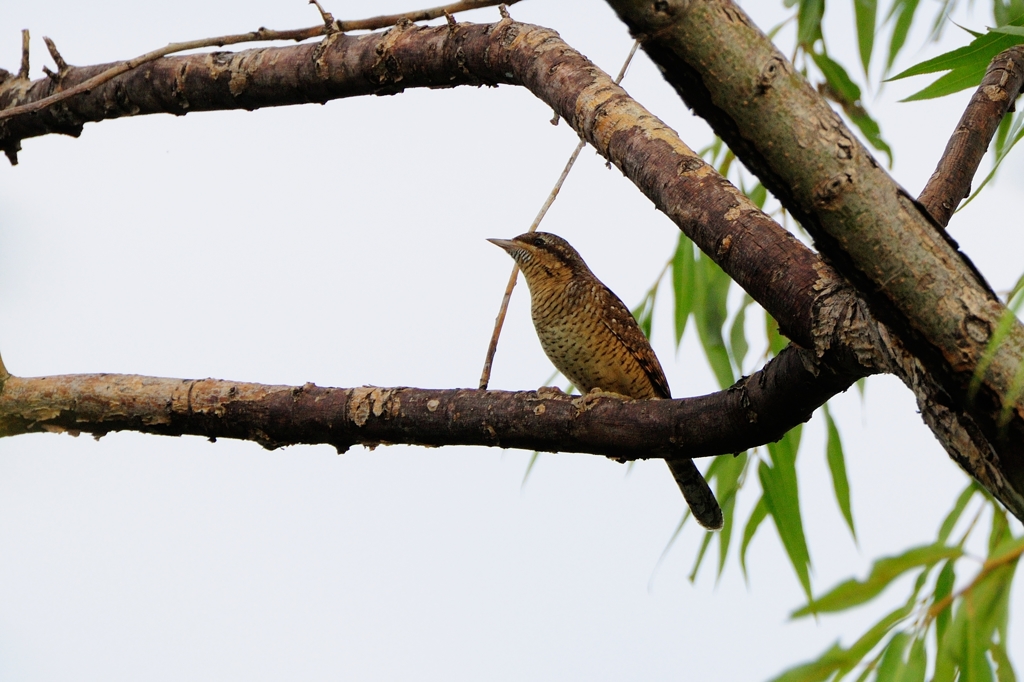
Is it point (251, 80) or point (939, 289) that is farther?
point (251, 80)

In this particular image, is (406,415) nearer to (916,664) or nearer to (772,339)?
(916,664)

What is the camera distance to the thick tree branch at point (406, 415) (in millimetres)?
1702

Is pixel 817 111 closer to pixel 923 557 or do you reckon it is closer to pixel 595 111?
pixel 923 557

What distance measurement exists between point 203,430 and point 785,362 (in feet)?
3.98

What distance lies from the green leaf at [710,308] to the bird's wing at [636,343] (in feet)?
0.85

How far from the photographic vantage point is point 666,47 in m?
1.06

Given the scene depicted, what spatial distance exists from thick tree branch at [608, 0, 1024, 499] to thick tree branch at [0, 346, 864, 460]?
44 cm

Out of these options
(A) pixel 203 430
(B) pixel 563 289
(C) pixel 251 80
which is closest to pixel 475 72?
(C) pixel 251 80

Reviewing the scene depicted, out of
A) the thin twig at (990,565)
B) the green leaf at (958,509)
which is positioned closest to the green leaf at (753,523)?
the green leaf at (958,509)

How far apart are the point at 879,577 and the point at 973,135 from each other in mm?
1186

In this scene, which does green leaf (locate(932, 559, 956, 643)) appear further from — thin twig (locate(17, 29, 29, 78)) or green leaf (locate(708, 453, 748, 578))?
thin twig (locate(17, 29, 29, 78))

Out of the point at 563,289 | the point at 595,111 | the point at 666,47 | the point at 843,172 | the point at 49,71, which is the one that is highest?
the point at 49,71

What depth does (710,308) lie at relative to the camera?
9.95 feet

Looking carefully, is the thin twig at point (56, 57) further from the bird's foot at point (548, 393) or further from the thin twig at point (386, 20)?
the bird's foot at point (548, 393)
